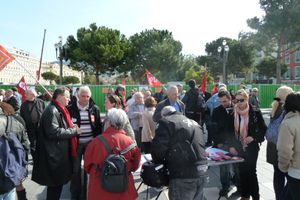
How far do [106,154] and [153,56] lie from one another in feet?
121

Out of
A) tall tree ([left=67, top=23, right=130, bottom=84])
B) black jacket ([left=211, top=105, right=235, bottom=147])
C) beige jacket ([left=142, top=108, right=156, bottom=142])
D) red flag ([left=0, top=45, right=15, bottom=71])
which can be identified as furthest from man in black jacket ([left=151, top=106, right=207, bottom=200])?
tall tree ([left=67, top=23, right=130, bottom=84])

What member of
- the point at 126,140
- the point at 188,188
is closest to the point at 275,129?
the point at 188,188

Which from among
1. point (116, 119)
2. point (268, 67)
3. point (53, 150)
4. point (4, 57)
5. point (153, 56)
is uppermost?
point (153, 56)

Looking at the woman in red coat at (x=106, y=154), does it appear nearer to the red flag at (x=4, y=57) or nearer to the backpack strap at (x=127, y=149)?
the backpack strap at (x=127, y=149)

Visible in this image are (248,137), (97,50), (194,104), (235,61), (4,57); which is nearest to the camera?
(248,137)

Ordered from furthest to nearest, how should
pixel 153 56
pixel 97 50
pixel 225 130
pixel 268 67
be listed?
1. pixel 268 67
2. pixel 153 56
3. pixel 97 50
4. pixel 225 130

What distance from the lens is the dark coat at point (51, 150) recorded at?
4176mm

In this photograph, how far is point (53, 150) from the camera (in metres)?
4.23

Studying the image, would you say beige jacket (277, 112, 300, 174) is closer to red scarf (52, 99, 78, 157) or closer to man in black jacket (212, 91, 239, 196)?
man in black jacket (212, 91, 239, 196)

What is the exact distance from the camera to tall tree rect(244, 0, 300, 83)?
35094 mm

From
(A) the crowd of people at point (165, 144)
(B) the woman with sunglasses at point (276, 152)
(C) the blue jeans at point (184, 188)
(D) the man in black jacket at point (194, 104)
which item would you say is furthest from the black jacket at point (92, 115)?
(D) the man in black jacket at point (194, 104)

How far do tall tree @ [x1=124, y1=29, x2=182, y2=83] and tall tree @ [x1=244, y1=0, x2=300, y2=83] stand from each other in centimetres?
1000

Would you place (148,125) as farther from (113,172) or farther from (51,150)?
(113,172)

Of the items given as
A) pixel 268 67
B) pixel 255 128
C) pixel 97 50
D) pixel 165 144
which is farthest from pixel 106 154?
pixel 268 67
